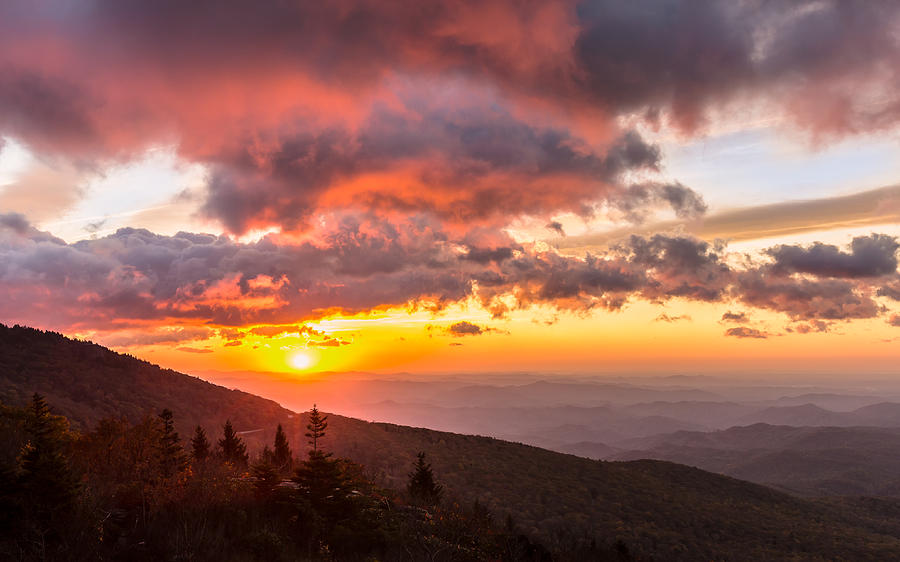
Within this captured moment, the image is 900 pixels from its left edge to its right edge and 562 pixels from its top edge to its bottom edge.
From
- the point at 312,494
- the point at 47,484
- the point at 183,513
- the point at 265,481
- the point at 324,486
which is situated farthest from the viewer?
the point at 265,481

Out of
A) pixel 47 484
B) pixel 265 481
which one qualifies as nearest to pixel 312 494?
pixel 265 481

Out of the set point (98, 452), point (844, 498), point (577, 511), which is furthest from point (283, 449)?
point (844, 498)

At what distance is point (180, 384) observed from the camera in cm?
10544

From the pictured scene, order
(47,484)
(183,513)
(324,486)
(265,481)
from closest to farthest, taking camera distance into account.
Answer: (47,484)
(183,513)
(324,486)
(265,481)

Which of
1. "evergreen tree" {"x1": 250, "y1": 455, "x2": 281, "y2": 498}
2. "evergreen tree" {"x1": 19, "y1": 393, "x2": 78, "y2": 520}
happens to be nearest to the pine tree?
"evergreen tree" {"x1": 250, "y1": 455, "x2": 281, "y2": 498}

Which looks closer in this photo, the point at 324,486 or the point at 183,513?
the point at 183,513

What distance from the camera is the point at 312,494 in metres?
17.2

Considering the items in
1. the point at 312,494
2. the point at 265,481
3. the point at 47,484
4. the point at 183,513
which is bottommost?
the point at 312,494

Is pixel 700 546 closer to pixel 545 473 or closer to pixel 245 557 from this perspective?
pixel 545 473

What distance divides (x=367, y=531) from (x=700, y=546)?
49.6 m

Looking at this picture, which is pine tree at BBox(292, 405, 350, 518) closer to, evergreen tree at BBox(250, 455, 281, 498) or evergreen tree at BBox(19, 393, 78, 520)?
evergreen tree at BBox(250, 455, 281, 498)

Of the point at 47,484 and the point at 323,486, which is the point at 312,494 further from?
the point at 47,484

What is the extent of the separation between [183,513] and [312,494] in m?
4.07

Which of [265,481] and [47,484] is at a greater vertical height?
[47,484]
